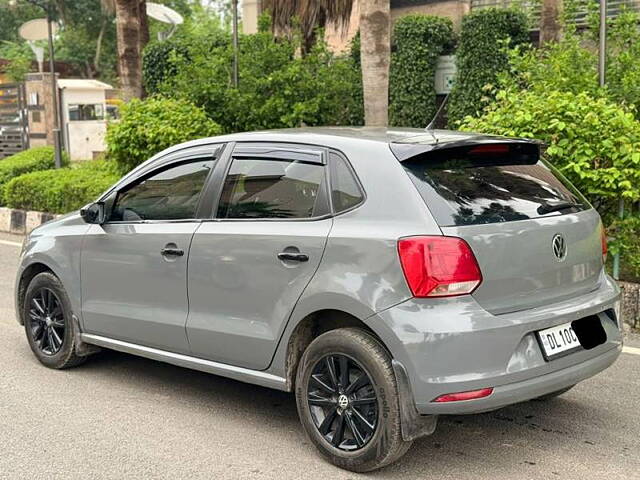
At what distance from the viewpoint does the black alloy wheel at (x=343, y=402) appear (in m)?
4.14

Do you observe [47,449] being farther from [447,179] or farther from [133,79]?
[133,79]

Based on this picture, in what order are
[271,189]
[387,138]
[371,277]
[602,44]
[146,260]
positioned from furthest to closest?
[602,44], [146,260], [271,189], [387,138], [371,277]

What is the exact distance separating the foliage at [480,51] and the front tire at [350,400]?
462 inches

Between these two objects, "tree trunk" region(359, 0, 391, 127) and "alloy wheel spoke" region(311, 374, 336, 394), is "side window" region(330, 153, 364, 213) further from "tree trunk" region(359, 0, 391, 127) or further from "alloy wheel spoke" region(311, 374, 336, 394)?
"tree trunk" region(359, 0, 391, 127)

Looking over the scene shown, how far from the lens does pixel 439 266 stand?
3.93m

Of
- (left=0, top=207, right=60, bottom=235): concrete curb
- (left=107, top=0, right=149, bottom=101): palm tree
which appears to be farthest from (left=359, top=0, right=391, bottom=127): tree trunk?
(left=107, top=0, right=149, bottom=101): palm tree

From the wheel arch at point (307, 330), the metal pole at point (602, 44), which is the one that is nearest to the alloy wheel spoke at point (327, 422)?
the wheel arch at point (307, 330)

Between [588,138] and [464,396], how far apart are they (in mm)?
3875

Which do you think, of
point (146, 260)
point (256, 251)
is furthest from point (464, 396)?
point (146, 260)

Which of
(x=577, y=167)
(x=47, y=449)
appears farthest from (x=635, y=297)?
(x=47, y=449)

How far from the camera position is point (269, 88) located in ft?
39.6

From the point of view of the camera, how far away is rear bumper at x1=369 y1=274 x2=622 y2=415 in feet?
12.7

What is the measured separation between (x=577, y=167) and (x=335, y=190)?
3128 millimetres

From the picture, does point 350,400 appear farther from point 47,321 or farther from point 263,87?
point 263,87
